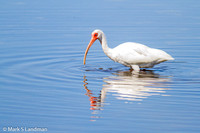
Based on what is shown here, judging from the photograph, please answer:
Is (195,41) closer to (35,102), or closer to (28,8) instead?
(35,102)

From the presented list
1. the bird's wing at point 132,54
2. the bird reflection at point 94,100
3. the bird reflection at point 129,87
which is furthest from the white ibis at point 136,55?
the bird reflection at point 94,100

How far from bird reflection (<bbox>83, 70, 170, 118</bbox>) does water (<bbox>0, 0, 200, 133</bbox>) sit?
2 cm

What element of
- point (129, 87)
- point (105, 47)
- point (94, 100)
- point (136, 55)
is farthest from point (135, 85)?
point (105, 47)

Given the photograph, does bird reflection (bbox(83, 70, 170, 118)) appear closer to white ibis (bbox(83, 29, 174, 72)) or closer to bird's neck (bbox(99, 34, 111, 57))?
white ibis (bbox(83, 29, 174, 72))

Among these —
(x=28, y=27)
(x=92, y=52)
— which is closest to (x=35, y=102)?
(x=92, y=52)

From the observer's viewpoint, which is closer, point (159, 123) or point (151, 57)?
point (159, 123)

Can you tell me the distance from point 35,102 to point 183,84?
3.33 meters

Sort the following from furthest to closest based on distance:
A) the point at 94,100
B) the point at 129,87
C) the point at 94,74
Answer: the point at 94,74 → the point at 129,87 → the point at 94,100

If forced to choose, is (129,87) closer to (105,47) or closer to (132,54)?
(132,54)

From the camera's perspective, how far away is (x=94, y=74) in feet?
41.3

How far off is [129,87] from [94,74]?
1.74 m

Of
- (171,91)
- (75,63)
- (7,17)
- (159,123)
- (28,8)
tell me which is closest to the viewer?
(159,123)

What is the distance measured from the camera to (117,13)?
22531mm

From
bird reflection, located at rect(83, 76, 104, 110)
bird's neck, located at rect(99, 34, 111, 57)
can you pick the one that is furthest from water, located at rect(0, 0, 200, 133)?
bird's neck, located at rect(99, 34, 111, 57)
